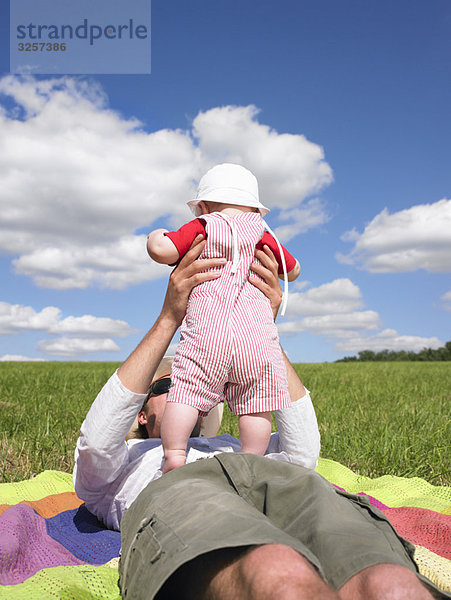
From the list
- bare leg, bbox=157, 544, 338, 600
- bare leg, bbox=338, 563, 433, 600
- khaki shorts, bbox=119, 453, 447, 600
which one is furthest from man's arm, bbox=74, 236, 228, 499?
bare leg, bbox=338, 563, 433, 600

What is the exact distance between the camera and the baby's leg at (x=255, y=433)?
2.51m

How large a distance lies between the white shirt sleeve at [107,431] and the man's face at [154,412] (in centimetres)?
60

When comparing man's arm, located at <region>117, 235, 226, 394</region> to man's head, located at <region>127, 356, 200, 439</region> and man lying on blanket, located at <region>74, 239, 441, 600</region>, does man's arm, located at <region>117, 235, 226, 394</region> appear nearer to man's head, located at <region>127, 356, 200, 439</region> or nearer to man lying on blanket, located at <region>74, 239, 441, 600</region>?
man lying on blanket, located at <region>74, 239, 441, 600</region>

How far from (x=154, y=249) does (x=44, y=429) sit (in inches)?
122

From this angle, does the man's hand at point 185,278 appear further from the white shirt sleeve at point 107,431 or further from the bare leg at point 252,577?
the bare leg at point 252,577

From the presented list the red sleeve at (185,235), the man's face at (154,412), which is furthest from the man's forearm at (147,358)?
the man's face at (154,412)

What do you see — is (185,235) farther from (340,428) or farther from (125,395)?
(340,428)

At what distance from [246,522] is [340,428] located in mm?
3990

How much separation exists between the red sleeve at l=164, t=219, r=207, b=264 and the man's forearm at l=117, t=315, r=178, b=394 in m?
0.37

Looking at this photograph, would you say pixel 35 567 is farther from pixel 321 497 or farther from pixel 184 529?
pixel 321 497

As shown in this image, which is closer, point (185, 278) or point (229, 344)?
point (229, 344)

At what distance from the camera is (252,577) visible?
4.26 feet

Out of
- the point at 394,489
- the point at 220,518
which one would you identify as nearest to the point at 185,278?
the point at 220,518

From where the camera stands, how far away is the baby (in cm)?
241
